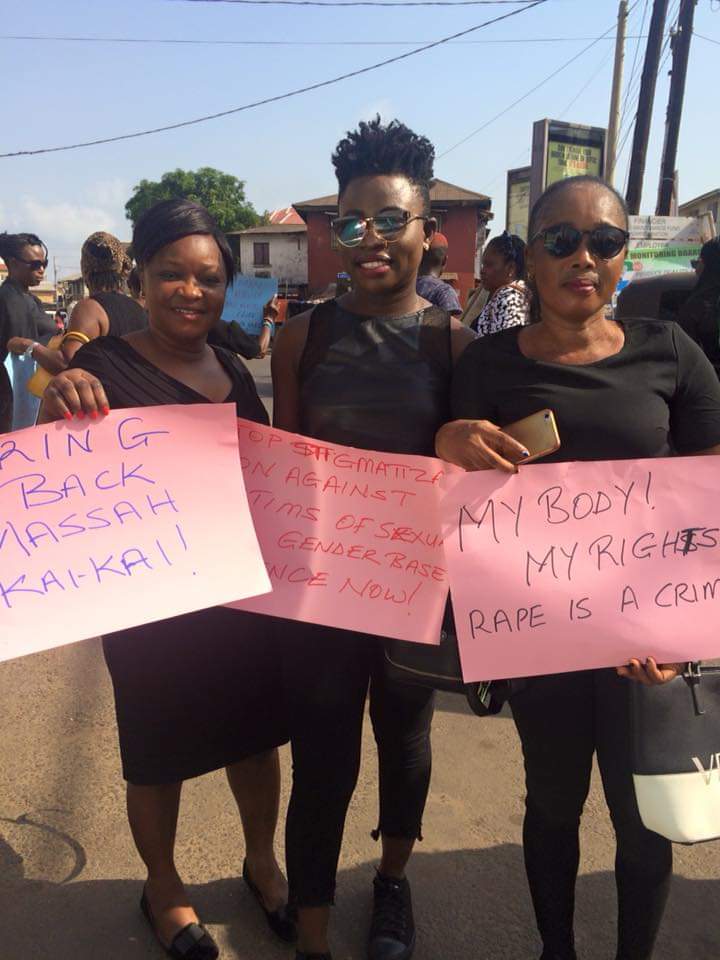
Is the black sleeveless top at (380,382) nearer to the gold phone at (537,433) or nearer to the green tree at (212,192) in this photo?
the gold phone at (537,433)

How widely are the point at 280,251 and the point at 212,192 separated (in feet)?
50.9

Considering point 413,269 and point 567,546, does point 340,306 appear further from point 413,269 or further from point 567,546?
point 567,546

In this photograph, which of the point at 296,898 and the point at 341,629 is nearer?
the point at 341,629

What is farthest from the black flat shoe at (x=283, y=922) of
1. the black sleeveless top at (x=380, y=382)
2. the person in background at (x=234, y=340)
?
the person in background at (x=234, y=340)

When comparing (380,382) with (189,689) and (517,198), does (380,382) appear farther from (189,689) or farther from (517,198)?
(517,198)

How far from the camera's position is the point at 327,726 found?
175 centimetres

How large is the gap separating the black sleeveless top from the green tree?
58753mm

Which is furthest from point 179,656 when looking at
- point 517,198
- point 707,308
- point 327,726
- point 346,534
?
point 517,198

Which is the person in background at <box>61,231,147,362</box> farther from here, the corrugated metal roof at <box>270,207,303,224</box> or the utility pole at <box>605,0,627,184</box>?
the corrugated metal roof at <box>270,207,303,224</box>

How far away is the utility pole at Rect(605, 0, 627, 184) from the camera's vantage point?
13.9 metres

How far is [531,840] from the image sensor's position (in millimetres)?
1788

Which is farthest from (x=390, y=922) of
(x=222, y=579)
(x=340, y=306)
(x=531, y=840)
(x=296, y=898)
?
(x=340, y=306)

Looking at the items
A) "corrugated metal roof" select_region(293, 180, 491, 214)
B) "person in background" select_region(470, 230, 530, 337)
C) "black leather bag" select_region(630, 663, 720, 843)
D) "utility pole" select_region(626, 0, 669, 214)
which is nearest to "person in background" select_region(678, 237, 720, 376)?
"person in background" select_region(470, 230, 530, 337)

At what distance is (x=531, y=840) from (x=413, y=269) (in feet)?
4.57
